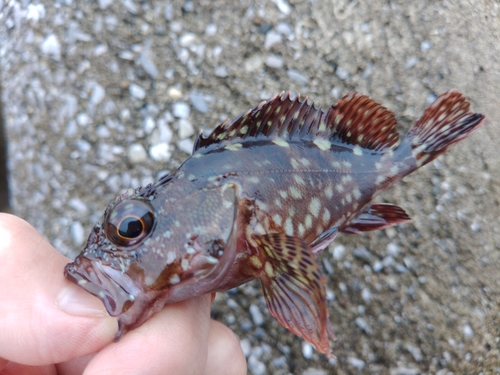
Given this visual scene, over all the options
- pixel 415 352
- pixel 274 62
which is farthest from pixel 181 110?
pixel 415 352

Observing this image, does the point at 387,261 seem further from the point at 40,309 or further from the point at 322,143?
the point at 40,309

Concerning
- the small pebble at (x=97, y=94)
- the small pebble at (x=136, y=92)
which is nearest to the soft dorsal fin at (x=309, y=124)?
the small pebble at (x=136, y=92)

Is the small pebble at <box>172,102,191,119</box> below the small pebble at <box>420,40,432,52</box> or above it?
below

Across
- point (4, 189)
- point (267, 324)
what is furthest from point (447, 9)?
point (4, 189)

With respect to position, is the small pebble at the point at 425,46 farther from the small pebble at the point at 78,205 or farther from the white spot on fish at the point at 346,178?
the small pebble at the point at 78,205

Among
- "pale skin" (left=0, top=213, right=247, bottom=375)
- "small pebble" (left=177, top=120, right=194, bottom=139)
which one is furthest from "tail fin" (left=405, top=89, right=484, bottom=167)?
"small pebble" (left=177, top=120, right=194, bottom=139)

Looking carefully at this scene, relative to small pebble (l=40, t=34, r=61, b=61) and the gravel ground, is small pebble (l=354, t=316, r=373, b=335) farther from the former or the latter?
small pebble (l=40, t=34, r=61, b=61)
